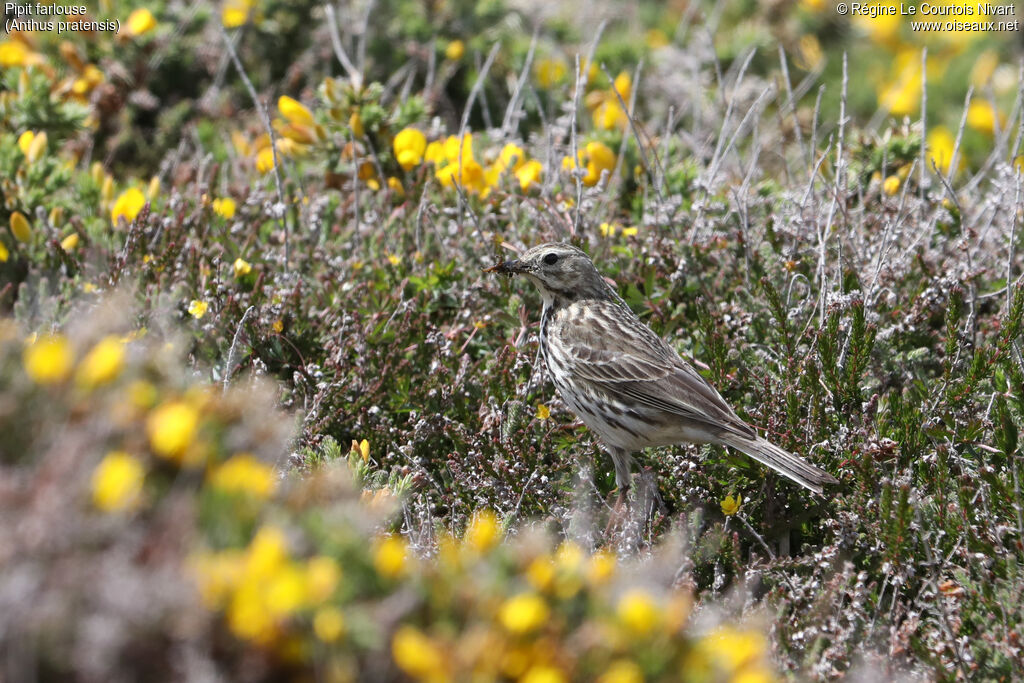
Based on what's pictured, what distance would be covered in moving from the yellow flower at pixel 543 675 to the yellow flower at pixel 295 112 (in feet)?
15.3

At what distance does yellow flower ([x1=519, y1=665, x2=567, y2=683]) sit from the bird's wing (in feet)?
7.54

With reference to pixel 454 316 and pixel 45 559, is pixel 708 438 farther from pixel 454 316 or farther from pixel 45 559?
pixel 45 559

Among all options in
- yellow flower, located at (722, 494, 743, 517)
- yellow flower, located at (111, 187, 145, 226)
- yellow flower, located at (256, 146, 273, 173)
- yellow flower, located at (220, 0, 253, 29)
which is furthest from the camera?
yellow flower, located at (220, 0, 253, 29)

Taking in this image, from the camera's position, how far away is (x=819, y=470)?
4332 millimetres

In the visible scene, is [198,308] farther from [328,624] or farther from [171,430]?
[328,624]

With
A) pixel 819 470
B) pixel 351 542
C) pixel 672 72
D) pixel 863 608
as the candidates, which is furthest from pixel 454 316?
pixel 672 72

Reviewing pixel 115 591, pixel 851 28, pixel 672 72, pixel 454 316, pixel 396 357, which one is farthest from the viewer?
pixel 851 28

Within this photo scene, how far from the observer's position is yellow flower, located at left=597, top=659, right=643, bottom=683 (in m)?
2.35

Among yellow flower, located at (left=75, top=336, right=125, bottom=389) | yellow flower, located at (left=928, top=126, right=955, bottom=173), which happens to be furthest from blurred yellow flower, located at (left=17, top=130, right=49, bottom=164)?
yellow flower, located at (left=928, top=126, right=955, bottom=173)

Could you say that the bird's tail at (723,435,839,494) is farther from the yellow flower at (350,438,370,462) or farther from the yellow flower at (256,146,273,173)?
the yellow flower at (256,146,273,173)

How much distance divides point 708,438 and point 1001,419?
1.17 m

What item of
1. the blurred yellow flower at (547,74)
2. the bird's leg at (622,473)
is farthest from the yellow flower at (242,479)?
the blurred yellow flower at (547,74)

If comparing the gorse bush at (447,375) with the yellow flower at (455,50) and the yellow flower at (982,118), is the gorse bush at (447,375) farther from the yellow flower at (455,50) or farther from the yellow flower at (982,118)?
the yellow flower at (982,118)

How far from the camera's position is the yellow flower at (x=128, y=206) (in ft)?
19.1
